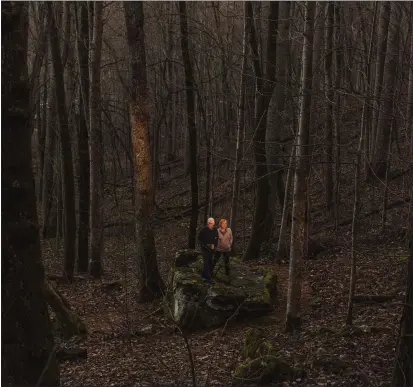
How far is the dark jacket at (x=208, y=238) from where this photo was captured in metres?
11.3

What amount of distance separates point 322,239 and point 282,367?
9181mm

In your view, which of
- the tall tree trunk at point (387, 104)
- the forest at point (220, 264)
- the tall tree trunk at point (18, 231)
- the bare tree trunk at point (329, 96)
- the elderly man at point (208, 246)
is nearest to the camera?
the tall tree trunk at point (18, 231)

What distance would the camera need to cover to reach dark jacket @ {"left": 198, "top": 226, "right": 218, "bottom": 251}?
1128 cm

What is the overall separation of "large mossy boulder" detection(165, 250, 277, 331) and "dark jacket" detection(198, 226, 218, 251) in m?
0.73

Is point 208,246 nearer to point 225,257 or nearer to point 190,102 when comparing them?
point 225,257

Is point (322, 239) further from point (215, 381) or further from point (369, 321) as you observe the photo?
point (215, 381)

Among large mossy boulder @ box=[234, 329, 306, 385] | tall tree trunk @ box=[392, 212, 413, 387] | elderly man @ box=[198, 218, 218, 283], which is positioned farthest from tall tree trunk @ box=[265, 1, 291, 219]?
tall tree trunk @ box=[392, 212, 413, 387]

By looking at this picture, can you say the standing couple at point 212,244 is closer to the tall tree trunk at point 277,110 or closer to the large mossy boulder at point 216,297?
the large mossy boulder at point 216,297

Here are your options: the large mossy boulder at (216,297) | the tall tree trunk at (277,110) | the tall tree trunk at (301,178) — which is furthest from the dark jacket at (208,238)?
the tall tree trunk at (277,110)

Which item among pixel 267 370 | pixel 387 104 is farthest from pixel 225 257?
pixel 387 104

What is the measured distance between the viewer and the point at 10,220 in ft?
15.6

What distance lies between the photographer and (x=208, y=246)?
445 inches

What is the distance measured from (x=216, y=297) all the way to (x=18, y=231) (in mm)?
6493

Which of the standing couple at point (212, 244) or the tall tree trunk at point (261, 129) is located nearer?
the standing couple at point (212, 244)
